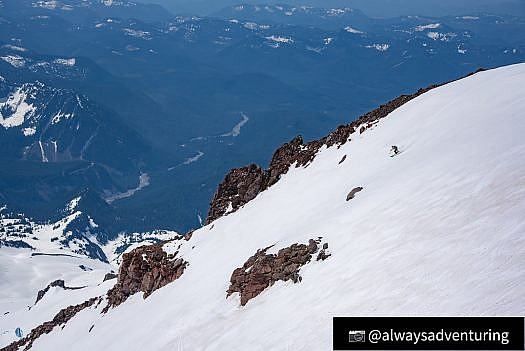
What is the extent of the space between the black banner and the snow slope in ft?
1.20

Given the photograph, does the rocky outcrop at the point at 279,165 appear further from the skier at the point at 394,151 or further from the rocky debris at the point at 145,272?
the skier at the point at 394,151

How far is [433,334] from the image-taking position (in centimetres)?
1313

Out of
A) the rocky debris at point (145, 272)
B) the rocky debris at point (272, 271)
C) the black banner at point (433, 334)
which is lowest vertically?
the rocky debris at point (145, 272)

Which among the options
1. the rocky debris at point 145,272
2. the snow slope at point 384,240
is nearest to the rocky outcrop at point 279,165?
the snow slope at point 384,240

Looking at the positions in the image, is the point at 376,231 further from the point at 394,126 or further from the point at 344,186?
the point at 394,126

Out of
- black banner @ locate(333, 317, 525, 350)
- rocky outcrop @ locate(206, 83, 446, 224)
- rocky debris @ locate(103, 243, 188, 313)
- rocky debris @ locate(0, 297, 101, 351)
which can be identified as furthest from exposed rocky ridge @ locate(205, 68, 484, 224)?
black banner @ locate(333, 317, 525, 350)

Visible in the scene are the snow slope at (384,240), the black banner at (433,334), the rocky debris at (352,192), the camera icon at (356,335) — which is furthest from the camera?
the rocky debris at (352,192)

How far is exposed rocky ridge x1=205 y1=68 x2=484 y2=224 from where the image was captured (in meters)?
46.5

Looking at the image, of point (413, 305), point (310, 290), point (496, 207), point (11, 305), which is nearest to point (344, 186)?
point (310, 290)

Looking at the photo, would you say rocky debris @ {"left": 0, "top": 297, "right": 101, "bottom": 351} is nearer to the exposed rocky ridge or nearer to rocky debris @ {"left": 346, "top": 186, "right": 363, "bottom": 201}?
the exposed rocky ridge

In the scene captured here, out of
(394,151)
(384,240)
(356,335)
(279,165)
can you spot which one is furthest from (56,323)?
(356,335)

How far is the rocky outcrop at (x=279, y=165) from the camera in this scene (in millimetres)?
46469

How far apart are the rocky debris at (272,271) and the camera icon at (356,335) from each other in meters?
6.39

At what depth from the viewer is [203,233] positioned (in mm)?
44625
